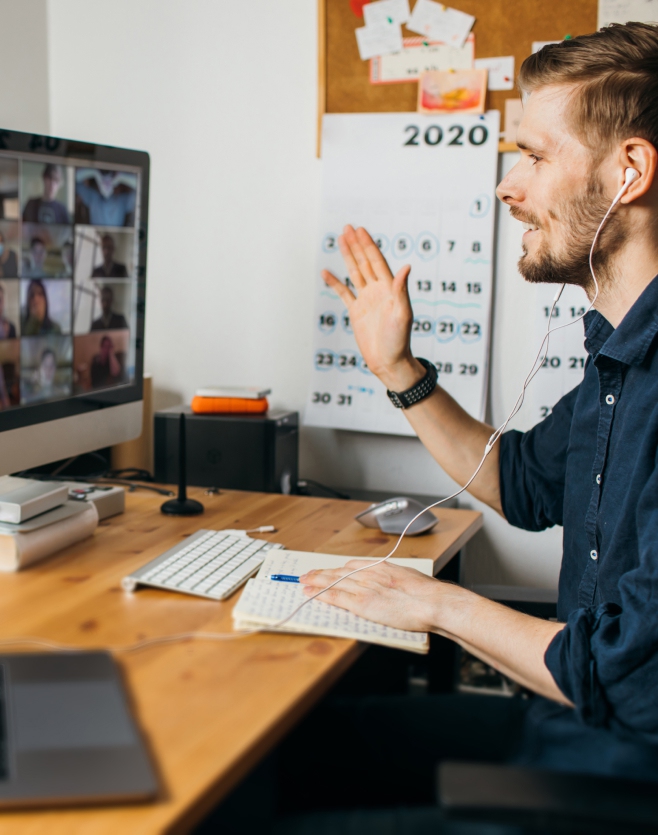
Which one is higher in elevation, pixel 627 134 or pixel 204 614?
pixel 627 134

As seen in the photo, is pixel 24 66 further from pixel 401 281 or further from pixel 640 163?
pixel 640 163

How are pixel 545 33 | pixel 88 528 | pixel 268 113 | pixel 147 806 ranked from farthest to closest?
pixel 268 113 → pixel 545 33 → pixel 88 528 → pixel 147 806

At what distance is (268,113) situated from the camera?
1.96m

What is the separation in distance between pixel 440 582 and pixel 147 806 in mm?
506

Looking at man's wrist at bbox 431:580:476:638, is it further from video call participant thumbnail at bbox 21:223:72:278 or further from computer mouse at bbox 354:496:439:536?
video call participant thumbnail at bbox 21:223:72:278

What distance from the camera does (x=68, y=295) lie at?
48.1 inches

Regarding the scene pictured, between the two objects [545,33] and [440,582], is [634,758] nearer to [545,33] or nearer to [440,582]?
[440,582]

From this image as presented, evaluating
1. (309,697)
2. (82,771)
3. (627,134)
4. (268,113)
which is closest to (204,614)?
(309,697)

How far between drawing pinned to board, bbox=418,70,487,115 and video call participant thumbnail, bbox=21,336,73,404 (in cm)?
102

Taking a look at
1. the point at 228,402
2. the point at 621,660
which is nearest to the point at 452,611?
the point at 621,660

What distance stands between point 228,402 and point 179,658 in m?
0.99

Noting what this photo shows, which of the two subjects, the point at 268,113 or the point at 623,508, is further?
the point at 268,113

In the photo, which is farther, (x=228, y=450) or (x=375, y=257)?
(x=228, y=450)

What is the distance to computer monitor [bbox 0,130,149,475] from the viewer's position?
3.66 feet
